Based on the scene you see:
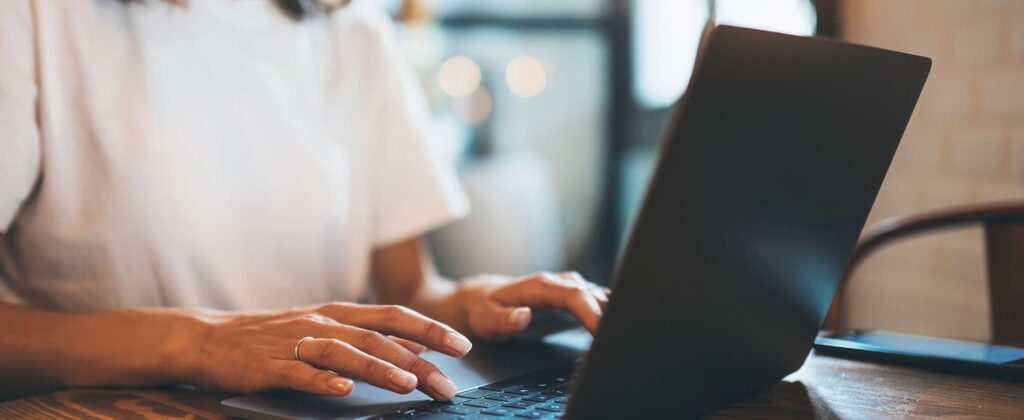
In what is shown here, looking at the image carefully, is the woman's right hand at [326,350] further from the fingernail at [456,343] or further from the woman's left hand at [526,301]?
the woman's left hand at [526,301]

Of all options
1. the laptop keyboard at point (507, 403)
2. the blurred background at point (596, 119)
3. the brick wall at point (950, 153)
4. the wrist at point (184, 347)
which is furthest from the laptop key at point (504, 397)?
the blurred background at point (596, 119)

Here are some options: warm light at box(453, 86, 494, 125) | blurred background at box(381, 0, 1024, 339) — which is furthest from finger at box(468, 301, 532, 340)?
warm light at box(453, 86, 494, 125)

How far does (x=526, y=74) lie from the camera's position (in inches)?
→ 162

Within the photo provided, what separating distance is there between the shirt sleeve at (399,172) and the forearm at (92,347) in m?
0.52

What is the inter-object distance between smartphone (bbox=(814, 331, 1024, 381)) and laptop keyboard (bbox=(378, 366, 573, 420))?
27 centimetres

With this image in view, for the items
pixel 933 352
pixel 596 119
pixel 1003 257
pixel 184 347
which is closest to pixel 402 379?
pixel 184 347

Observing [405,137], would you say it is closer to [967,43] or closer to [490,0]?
[967,43]

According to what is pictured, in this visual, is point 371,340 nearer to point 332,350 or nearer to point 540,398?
point 332,350

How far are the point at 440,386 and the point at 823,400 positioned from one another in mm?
303

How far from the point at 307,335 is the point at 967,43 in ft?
4.42

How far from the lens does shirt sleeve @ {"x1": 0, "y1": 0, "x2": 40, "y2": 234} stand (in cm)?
82

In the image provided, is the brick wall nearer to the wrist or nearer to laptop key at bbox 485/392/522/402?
laptop key at bbox 485/392/522/402

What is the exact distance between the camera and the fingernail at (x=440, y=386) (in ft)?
1.99

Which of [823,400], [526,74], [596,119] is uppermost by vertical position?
[526,74]
